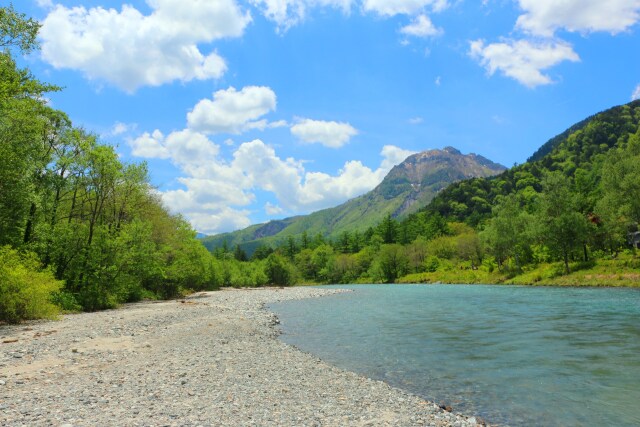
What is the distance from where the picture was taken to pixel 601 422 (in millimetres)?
9289

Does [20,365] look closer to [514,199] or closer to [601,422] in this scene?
[601,422]

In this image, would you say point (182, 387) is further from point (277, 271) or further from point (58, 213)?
point (277, 271)

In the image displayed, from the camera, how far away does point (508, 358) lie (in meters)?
15.9

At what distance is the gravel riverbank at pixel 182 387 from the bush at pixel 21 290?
11.1ft

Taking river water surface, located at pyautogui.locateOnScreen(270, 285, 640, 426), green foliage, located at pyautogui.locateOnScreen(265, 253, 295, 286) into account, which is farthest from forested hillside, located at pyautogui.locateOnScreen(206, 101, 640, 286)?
river water surface, located at pyautogui.locateOnScreen(270, 285, 640, 426)

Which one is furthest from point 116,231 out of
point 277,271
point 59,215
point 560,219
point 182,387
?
point 277,271

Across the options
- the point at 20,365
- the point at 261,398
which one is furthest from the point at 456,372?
the point at 20,365

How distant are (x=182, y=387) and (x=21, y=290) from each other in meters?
18.3

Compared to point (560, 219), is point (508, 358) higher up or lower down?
lower down

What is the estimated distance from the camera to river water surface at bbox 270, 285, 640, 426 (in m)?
10.5

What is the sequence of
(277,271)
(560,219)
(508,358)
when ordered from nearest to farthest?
1. (508,358)
2. (560,219)
3. (277,271)

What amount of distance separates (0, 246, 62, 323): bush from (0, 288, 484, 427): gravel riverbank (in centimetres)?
339

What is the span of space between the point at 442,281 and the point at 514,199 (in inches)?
1070

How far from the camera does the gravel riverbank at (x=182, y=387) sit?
877 centimetres
